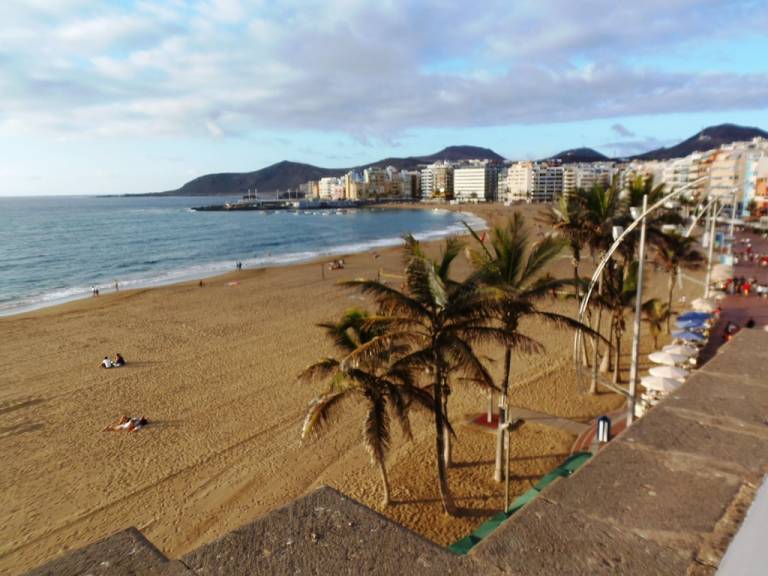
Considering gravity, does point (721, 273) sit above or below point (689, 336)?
→ below

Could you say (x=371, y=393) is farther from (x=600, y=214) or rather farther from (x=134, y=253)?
(x=134, y=253)

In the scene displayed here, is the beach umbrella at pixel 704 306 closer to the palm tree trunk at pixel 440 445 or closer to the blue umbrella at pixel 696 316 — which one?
the blue umbrella at pixel 696 316

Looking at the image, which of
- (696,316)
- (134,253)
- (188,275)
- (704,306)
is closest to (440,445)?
(696,316)

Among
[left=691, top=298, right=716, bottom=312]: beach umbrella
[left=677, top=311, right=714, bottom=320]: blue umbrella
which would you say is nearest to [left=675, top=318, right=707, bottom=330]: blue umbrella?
[left=677, top=311, right=714, bottom=320]: blue umbrella

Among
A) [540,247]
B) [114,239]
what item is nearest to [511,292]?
[540,247]

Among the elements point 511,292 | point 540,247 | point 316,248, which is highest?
point 540,247

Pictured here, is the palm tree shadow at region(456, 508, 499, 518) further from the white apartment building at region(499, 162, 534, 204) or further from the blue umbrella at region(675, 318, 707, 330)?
the white apartment building at region(499, 162, 534, 204)

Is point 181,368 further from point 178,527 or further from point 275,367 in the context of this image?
point 178,527
